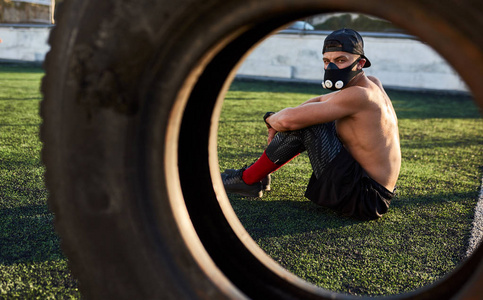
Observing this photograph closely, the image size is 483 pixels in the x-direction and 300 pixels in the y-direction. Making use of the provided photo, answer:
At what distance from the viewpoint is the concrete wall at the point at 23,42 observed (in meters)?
12.2

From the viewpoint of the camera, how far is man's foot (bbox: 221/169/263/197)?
8.70ft

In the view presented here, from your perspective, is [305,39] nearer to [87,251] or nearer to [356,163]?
[356,163]

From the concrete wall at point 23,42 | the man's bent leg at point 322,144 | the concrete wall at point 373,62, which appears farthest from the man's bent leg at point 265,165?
the concrete wall at point 23,42

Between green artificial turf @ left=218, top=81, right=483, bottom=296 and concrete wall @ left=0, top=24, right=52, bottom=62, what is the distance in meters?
9.93

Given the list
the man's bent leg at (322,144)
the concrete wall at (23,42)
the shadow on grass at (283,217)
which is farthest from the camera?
the concrete wall at (23,42)

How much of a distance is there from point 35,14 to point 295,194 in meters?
15.3

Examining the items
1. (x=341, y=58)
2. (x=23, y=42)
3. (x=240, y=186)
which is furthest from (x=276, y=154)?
(x=23, y=42)

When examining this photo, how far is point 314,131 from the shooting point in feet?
8.14

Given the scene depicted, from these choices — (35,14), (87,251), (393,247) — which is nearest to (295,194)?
(393,247)

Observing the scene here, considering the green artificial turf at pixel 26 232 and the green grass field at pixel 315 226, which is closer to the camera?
the green artificial turf at pixel 26 232

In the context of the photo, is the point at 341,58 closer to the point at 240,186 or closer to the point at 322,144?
the point at 322,144

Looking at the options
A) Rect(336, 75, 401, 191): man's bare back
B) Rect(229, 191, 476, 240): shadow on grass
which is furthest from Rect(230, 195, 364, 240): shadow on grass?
Rect(336, 75, 401, 191): man's bare back

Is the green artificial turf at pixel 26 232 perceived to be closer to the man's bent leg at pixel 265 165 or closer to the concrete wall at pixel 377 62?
the man's bent leg at pixel 265 165

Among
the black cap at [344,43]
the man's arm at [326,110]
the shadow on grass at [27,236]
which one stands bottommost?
the shadow on grass at [27,236]
